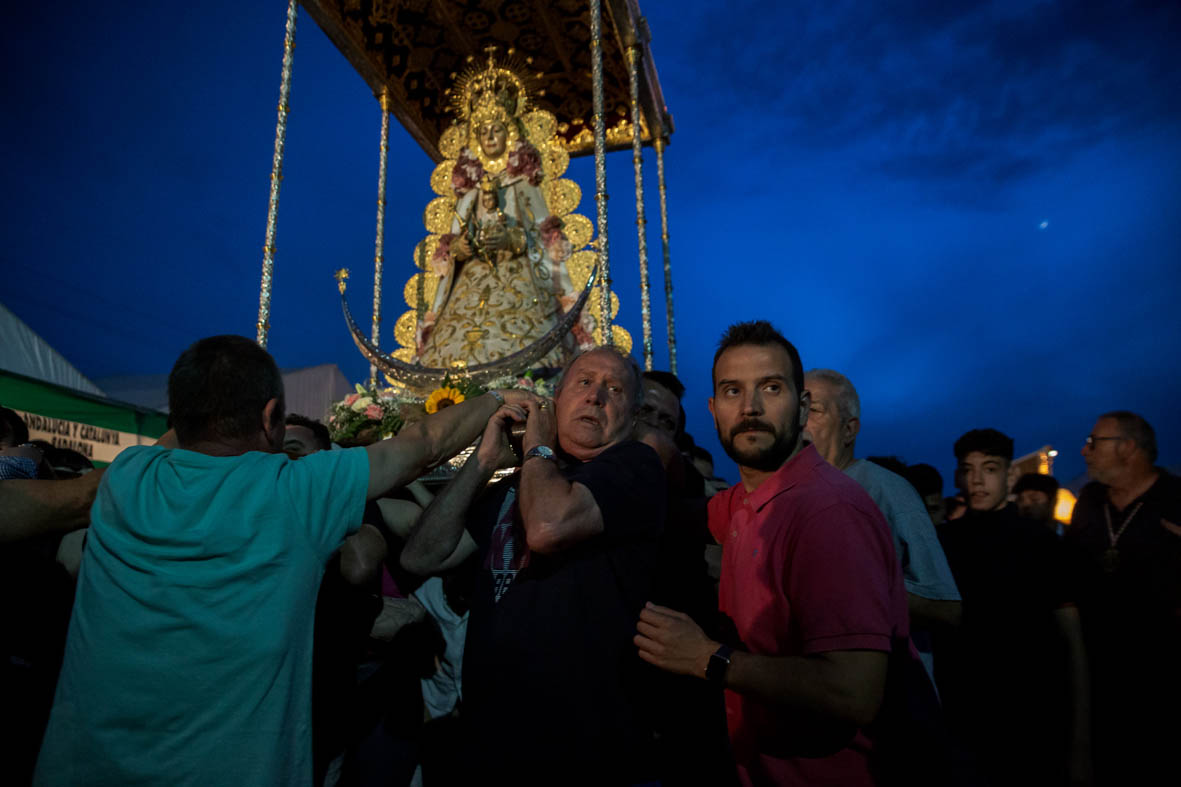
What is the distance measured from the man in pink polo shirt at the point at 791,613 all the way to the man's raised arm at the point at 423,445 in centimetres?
73

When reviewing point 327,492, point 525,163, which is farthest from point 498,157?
point 327,492

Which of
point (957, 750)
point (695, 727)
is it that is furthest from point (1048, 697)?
point (695, 727)

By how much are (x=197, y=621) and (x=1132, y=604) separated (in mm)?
4471

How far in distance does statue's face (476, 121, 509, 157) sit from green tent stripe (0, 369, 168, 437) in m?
6.53

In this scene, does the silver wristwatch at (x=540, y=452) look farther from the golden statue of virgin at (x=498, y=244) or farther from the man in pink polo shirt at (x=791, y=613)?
the golden statue of virgin at (x=498, y=244)

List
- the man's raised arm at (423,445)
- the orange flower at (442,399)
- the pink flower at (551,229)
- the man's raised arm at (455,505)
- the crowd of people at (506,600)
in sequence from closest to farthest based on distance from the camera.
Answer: the crowd of people at (506,600) < the man's raised arm at (423,445) < the man's raised arm at (455,505) < the orange flower at (442,399) < the pink flower at (551,229)

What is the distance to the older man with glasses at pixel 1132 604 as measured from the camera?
3.14 metres

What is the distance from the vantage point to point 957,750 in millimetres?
1393

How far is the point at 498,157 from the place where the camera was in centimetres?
1020

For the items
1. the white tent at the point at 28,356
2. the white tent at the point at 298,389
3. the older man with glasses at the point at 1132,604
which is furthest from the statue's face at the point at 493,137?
the older man with glasses at the point at 1132,604

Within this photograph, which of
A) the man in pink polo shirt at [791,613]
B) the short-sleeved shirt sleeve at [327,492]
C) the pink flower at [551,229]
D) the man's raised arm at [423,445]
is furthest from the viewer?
the pink flower at [551,229]

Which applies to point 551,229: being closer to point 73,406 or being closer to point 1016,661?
point 73,406

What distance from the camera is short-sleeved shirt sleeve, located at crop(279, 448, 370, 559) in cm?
146

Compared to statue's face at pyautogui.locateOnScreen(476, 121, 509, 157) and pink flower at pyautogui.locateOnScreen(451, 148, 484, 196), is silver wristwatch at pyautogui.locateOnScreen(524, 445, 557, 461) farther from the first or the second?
statue's face at pyautogui.locateOnScreen(476, 121, 509, 157)
